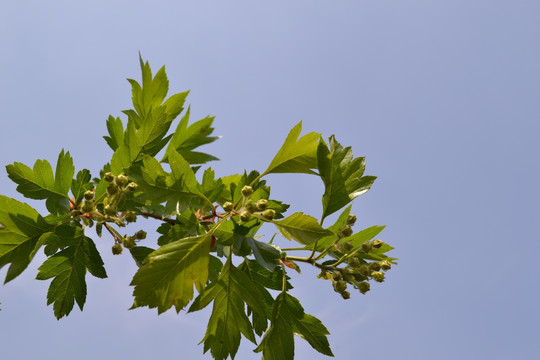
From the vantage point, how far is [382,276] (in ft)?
6.43

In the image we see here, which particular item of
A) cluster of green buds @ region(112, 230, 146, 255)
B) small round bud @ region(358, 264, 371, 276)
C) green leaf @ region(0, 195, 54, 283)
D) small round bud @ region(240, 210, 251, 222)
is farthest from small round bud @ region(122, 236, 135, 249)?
small round bud @ region(358, 264, 371, 276)

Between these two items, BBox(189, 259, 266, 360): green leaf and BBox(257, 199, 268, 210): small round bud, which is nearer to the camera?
BBox(257, 199, 268, 210): small round bud

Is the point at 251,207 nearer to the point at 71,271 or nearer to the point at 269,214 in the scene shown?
the point at 269,214

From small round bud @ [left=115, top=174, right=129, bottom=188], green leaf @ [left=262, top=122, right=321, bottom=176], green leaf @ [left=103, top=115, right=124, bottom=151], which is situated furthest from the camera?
green leaf @ [left=103, top=115, right=124, bottom=151]

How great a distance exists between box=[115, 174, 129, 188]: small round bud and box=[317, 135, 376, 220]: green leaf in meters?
0.75

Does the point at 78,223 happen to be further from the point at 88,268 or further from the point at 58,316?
the point at 58,316

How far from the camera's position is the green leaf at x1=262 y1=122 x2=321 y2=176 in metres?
2.03

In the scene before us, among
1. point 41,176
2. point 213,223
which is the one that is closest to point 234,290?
point 213,223

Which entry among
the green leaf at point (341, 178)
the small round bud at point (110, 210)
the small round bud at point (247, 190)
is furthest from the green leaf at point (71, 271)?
the green leaf at point (341, 178)

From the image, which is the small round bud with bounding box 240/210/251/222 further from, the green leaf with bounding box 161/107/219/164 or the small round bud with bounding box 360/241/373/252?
the green leaf with bounding box 161/107/219/164

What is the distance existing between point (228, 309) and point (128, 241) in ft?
1.60

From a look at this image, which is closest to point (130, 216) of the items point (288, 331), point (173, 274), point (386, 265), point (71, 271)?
point (173, 274)

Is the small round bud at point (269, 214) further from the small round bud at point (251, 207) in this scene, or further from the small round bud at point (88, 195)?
the small round bud at point (88, 195)

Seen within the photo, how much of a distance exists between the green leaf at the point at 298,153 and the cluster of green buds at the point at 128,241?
0.56 metres
